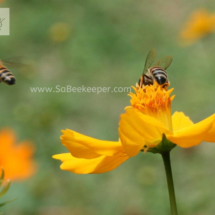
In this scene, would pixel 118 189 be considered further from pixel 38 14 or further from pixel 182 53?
pixel 38 14

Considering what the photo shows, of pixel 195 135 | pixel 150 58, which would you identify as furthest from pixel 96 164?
→ pixel 150 58

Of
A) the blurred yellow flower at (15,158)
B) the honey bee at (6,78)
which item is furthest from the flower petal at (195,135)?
the blurred yellow flower at (15,158)

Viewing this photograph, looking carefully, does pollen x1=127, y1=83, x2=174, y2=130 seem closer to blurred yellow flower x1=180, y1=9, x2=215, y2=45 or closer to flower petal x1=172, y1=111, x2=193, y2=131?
flower petal x1=172, y1=111, x2=193, y2=131

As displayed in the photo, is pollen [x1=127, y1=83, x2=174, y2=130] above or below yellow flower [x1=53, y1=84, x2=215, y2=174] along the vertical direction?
above

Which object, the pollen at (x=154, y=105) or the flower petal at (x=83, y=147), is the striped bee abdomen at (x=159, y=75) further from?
the flower petal at (x=83, y=147)

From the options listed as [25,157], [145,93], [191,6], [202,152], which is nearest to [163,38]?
[191,6]

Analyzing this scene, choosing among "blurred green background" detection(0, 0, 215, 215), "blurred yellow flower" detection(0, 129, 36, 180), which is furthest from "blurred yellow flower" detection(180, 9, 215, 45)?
"blurred yellow flower" detection(0, 129, 36, 180)
